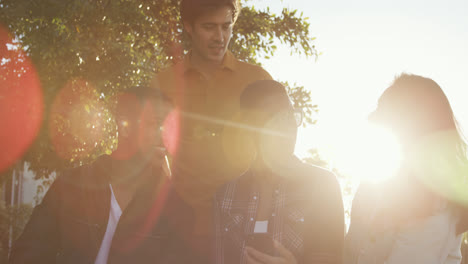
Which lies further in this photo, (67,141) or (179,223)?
(67,141)

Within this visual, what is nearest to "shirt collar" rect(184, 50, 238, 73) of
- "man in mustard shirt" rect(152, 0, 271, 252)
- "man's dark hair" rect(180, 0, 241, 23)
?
"man in mustard shirt" rect(152, 0, 271, 252)

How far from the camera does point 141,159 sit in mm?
3992

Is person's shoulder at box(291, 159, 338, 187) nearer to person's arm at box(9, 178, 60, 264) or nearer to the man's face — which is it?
the man's face

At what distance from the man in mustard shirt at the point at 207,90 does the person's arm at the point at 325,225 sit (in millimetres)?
858

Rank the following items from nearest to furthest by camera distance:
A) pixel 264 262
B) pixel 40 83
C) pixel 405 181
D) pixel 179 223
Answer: pixel 264 262, pixel 179 223, pixel 405 181, pixel 40 83

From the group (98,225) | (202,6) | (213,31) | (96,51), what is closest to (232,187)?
(98,225)

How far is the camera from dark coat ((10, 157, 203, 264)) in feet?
11.2

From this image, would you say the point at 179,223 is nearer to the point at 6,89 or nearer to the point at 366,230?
the point at 366,230

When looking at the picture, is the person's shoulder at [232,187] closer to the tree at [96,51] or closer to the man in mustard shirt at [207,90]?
the man in mustard shirt at [207,90]

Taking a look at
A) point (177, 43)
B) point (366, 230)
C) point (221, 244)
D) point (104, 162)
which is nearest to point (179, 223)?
point (221, 244)

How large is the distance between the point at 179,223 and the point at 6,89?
8398 millimetres

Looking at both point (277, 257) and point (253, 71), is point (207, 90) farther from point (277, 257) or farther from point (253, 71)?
point (277, 257)

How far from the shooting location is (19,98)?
400 inches

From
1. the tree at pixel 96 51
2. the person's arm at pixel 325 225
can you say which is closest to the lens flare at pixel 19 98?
the tree at pixel 96 51
